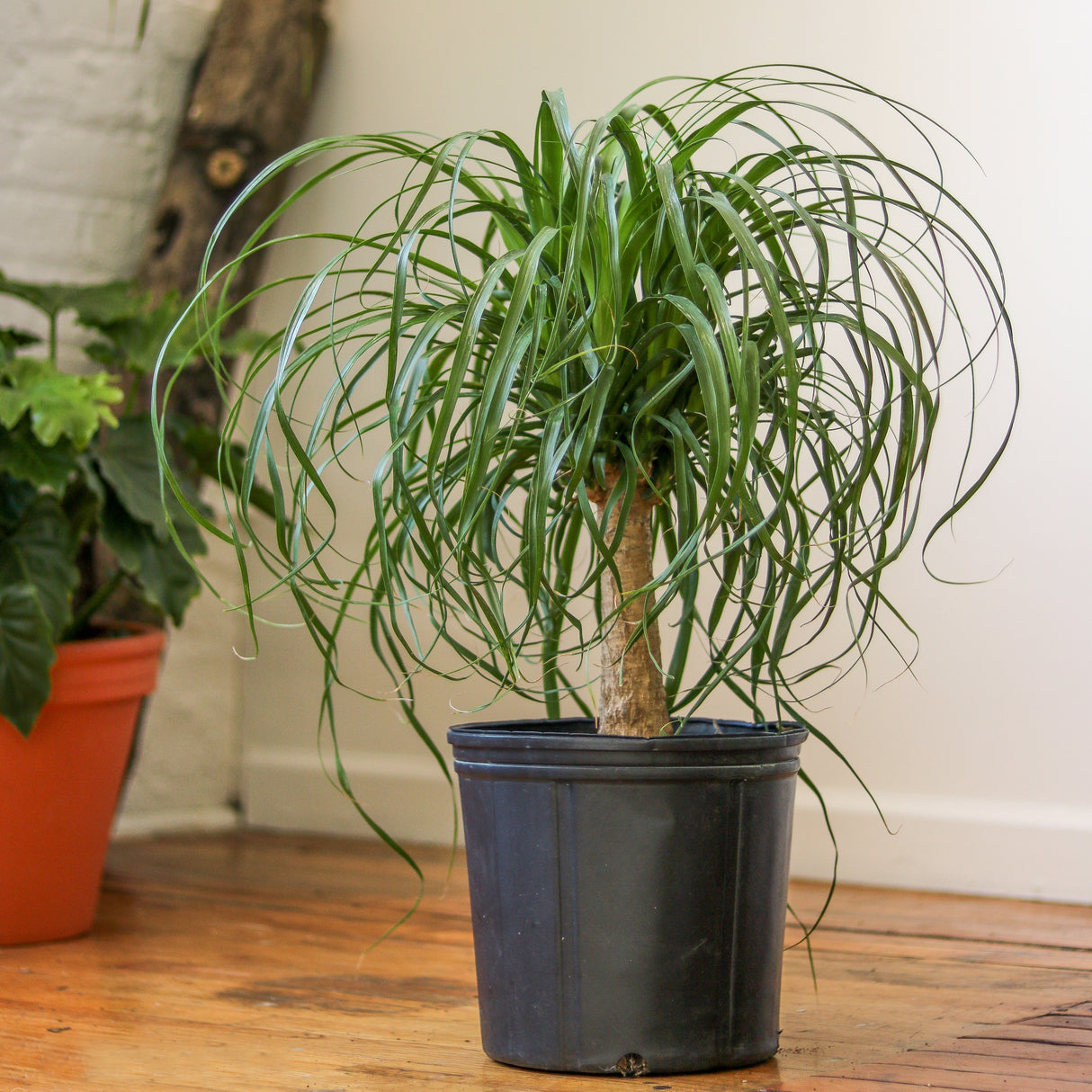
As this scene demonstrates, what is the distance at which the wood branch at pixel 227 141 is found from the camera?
6.68ft

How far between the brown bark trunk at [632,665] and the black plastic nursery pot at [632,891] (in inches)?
3.5

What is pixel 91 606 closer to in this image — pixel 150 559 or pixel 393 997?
Answer: pixel 150 559

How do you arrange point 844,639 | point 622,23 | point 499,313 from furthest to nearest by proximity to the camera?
point 622,23 → point 844,639 → point 499,313

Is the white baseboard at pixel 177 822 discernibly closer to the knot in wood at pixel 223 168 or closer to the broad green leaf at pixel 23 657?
the broad green leaf at pixel 23 657

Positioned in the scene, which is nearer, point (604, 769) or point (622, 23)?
point (604, 769)

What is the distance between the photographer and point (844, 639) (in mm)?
1778

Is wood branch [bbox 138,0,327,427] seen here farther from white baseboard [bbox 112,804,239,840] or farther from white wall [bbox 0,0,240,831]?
white baseboard [bbox 112,804,239,840]

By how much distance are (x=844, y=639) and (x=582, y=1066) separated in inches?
38.0

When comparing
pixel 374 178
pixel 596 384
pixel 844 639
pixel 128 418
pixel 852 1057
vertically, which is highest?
pixel 374 178

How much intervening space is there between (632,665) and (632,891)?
187 mm

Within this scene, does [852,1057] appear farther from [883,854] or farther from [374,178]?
[374,178]

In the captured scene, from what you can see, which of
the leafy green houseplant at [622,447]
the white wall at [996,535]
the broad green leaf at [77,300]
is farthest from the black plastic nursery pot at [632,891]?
the broad green leaf at [77,300]

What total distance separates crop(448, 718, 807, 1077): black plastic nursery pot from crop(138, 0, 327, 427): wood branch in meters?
1.31

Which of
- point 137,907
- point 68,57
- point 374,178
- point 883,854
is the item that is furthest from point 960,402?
point 68,57
